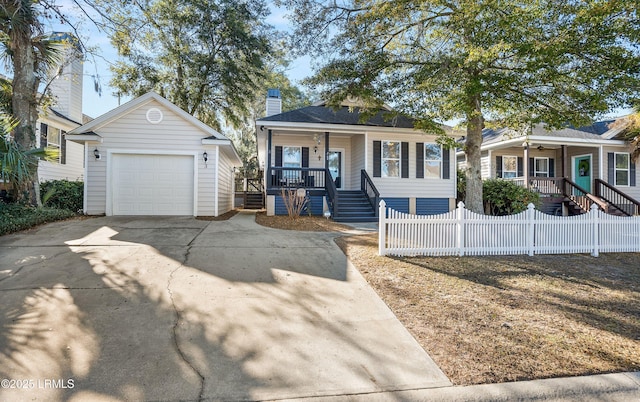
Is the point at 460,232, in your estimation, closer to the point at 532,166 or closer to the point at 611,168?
the point at 532,166

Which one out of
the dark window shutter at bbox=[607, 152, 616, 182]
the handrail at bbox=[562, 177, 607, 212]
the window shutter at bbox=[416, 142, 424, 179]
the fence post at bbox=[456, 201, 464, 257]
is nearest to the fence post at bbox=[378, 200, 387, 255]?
the fence post at bbox=[456, 201, 464, 257]

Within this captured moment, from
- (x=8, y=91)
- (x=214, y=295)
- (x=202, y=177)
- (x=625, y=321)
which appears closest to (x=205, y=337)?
(x=214, y=295)

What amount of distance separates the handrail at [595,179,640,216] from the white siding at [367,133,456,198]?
266 inches

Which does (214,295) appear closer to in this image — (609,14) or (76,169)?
(609,14)

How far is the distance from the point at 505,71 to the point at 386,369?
339 inches

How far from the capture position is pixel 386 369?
280 cm

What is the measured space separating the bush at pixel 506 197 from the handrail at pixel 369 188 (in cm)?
478

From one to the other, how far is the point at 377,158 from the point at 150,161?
872cm

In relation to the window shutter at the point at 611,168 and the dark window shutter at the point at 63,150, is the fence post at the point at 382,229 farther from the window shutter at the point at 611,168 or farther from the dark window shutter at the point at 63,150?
the dark window shutter at the point at 63,150

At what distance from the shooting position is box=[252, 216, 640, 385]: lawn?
9.60 ft

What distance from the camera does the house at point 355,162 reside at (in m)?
12.5

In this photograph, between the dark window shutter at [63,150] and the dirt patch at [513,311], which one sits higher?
the dark window shutter at [63,150]

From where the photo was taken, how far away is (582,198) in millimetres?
13812

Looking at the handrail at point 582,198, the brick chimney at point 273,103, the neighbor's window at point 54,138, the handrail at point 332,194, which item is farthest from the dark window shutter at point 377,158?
the neighbor's window at point 54,138
